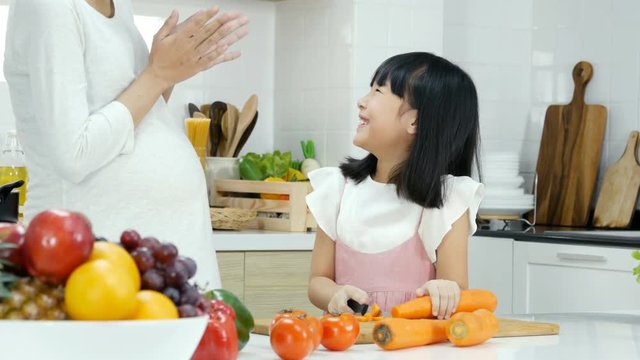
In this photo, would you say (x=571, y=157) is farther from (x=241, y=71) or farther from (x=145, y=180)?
(x=145, y=180)

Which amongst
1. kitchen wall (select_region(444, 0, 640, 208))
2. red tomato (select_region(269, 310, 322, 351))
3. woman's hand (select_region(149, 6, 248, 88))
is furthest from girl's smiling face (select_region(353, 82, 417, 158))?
kitchen wall (select_region(444, 0, 640, 208))

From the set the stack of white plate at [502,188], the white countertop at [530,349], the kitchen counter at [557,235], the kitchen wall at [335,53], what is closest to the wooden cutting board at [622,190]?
the kitchen counter at [557,235]

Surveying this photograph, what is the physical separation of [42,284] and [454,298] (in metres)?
0.95

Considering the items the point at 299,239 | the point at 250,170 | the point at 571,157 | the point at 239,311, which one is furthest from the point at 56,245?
the point at 571,157

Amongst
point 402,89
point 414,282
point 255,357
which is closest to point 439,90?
point 402,89

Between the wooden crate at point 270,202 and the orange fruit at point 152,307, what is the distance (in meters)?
2.39

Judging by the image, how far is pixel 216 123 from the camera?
378 cm

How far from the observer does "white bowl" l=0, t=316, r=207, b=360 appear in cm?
95

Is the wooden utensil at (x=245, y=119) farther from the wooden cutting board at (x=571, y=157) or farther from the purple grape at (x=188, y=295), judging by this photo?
the purple grape at (x=188, y=295)

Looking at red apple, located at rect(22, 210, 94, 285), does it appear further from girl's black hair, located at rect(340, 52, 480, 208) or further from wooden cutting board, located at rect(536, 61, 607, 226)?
wooden cutting board, located at rect(536, 61, 607, 226)

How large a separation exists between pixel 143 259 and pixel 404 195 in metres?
1.29

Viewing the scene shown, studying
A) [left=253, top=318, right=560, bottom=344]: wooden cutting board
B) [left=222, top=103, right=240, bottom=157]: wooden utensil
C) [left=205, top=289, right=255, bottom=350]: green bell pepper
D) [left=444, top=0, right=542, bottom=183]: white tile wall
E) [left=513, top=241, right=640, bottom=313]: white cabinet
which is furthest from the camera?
[left=444, top=0, right=542, bottom=183]: white tile wall

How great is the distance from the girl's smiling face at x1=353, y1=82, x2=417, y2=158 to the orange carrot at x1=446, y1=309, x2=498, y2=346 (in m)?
0.72

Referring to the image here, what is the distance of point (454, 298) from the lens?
179 cm
